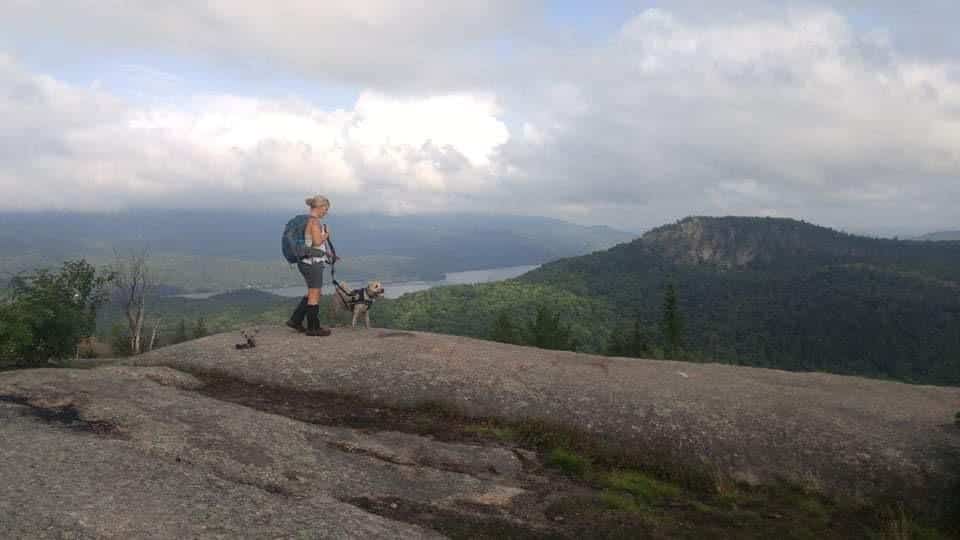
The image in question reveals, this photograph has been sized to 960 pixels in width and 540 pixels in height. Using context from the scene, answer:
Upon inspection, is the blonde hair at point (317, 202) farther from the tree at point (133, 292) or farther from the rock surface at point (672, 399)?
the tree at point (133, 292)

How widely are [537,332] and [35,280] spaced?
48.4 m

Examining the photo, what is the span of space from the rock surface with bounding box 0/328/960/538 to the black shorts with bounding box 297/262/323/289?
1.56 meters

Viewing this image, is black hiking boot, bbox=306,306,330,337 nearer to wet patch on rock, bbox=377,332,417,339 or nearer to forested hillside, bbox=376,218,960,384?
wet patch on rock, bbox=377,332,417,339

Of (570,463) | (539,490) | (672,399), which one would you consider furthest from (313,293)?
(539,490)

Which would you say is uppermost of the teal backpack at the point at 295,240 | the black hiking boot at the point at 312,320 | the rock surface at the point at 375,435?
the teal backpack at the point at 295,240

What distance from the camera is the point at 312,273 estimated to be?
17422 millimetres

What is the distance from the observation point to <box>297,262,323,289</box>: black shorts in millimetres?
17422

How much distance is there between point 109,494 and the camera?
7680mm

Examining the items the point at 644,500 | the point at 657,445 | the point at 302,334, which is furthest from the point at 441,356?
the point at 644,500

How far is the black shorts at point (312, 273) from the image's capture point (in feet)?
57.2

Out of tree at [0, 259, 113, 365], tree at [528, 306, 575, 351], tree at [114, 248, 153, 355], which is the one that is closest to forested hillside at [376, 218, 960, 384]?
tree at [528, 306, 575, 351]

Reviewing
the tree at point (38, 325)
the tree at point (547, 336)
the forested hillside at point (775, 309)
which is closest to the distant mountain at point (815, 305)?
the forested hillside at point (775, 309)

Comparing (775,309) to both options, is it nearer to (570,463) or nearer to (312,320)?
(312,320)

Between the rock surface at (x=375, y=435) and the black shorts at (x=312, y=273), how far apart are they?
1.56 m
